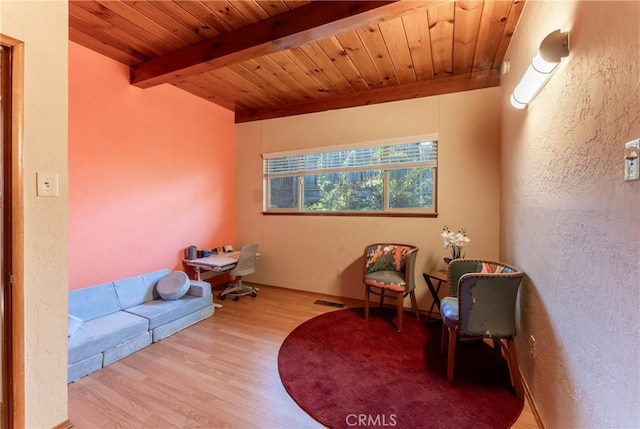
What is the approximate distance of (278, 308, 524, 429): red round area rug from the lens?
5.62 feet

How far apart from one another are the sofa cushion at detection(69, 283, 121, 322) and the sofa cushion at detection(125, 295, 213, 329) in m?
0.17

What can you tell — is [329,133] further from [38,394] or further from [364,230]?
[38,394]

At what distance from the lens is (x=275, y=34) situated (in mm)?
2215

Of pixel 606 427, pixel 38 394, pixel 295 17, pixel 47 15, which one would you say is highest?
pixel 295 17

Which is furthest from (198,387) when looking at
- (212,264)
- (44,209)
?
(212,264)

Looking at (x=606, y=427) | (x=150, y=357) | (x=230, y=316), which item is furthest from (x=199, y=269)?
(x=606, y=427)

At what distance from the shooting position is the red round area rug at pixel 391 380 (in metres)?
1.71

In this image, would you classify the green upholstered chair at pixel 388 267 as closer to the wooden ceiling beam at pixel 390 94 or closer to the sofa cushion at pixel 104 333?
the wooden ceiling beam at pixel 390 94

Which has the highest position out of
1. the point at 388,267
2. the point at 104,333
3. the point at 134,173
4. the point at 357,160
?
the point at 357,160

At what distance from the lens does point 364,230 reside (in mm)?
3721

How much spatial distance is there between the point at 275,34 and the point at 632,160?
224cm

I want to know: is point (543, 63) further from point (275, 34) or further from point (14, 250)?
point (14, 250)

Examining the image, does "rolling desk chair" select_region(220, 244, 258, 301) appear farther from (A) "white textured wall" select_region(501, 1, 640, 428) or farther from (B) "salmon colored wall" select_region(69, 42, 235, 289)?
(A) "white textured wall" select_region(501, 1, 640, 428)

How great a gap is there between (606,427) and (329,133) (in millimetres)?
3560
